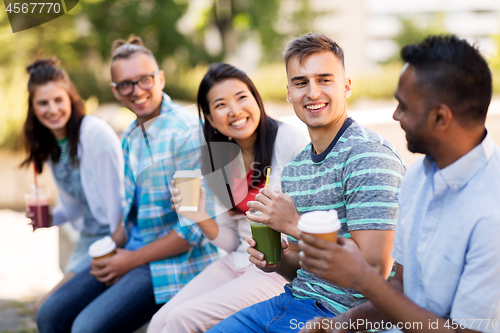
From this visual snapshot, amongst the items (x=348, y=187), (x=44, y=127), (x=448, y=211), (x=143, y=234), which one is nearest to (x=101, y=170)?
(x=143, y=234)

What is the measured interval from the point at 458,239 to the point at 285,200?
778 mm

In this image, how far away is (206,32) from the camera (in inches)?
808

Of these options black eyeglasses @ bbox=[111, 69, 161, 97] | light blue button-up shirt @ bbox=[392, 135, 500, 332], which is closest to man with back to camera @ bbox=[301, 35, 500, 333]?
light blue button-up shirt @ bbox=[392, 135, 500, 332]

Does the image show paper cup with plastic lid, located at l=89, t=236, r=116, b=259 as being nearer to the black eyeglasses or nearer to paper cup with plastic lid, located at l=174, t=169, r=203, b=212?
paper cup with plastic lid, located at l=174, t=169, r=203, b=212

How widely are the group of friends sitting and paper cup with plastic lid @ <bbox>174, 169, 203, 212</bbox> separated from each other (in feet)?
0.12

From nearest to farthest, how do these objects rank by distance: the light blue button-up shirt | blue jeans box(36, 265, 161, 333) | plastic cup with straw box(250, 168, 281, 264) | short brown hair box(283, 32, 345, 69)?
1. the light blue button-up shirt
2. plastic cup with straw box(250, 168, 281, 264)
3. short brown hair box(283, 32, 345, 69)
4. blue jeans box(36, 265, 161, 333)

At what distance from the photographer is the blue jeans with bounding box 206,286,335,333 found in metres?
1.97

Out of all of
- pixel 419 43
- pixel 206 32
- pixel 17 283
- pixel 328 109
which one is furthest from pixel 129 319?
pixel 206 32

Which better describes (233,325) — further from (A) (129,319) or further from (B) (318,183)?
(A) (129,319)

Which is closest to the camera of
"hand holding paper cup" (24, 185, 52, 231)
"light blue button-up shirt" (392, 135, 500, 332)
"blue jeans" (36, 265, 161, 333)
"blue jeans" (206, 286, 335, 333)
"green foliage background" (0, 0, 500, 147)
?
"light blue button-up shirt" (392, 135, 500, 332)

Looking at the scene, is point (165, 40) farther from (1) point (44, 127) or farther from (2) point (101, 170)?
(2) point (101, 170)

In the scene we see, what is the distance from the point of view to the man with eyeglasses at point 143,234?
9.42 feet

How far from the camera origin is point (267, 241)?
2.09m

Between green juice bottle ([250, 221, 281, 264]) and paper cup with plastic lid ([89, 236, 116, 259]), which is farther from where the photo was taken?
Result: paper cup with plastic lid ([89, 236, 116, 259])
